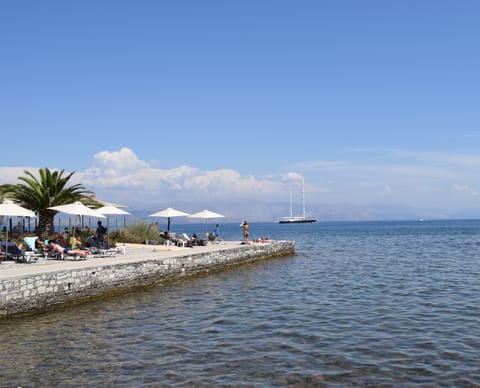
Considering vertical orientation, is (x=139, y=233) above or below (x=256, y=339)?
above

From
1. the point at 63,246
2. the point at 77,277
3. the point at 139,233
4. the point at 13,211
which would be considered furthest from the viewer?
the point at 139,233

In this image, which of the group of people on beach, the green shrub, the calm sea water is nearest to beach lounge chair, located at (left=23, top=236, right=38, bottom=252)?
the group of people on beach

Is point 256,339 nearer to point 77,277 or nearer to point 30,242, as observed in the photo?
point 77,277

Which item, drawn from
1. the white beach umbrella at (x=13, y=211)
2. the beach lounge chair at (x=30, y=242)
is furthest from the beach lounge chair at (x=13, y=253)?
the beach lounge chair at (x=30, y=242)

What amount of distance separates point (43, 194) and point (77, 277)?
14924mm

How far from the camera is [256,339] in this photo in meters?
11.2

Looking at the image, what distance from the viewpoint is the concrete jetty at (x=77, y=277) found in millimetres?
13531

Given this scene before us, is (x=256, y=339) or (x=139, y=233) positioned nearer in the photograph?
(x=256, y=339)

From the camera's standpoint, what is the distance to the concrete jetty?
44.4ft

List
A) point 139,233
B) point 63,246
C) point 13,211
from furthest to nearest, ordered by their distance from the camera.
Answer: point 139,233
point 63,246
point 13,211

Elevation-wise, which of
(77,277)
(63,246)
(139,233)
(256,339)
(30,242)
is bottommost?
(256,339)

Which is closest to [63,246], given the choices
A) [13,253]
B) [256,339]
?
[13,253]

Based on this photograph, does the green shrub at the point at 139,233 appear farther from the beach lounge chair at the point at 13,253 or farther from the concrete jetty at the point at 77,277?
the beach lounge chair at the point at 13,253

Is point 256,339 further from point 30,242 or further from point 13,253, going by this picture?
point 30,242
